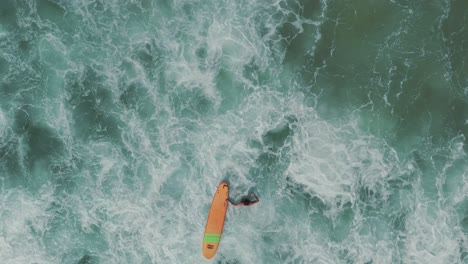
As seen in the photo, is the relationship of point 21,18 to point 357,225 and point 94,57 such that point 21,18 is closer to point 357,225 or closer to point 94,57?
point 94,57

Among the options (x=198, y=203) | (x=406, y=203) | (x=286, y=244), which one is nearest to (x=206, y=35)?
(x=198, y=203)

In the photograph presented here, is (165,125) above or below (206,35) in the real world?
below

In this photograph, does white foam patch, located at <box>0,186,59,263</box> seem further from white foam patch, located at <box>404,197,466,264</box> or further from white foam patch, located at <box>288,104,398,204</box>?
white foam patch, located at <box>404,197,466,264</box>

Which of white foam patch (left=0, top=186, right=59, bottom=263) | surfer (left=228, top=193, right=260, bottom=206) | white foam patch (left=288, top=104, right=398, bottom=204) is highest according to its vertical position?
white foam patch (left=288, top=104, right=398, bottom=204)

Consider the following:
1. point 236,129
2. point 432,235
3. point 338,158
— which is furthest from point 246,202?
point 432,235

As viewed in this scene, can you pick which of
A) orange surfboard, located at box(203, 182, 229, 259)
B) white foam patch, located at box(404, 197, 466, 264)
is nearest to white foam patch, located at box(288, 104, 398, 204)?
white foam patch, located at box(404, 197, 466, 264)

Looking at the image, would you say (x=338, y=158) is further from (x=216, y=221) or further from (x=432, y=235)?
(x=216, y=221)
